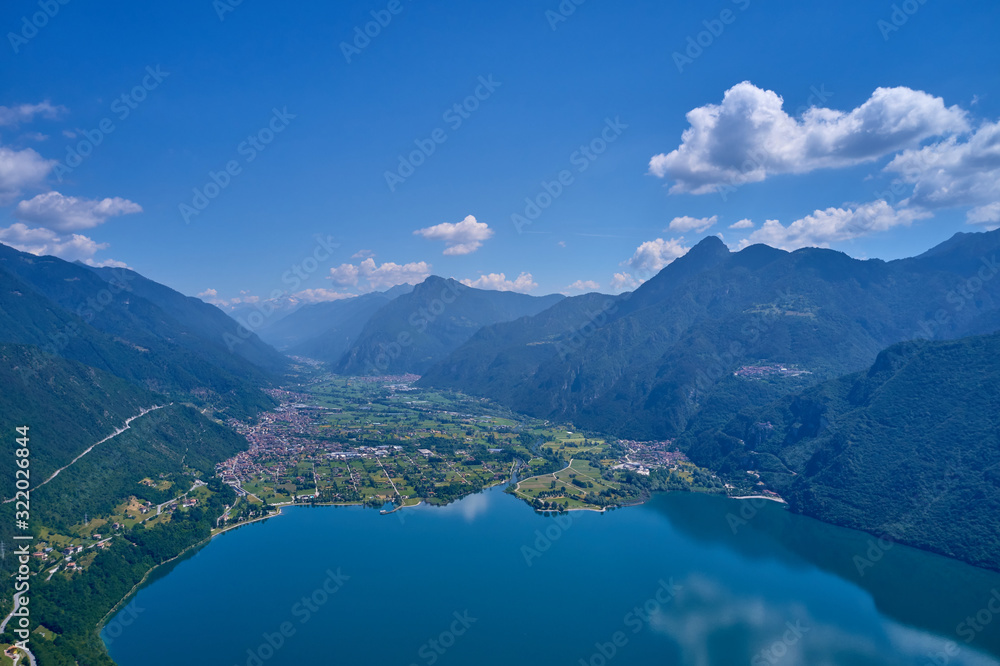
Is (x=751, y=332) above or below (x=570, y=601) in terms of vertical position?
above

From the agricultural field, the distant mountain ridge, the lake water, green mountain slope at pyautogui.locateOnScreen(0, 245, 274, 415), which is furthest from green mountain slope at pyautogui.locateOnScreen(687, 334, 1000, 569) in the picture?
green mountain slope at pyautogui.locateOnScreen(0, 245, 274, 415)

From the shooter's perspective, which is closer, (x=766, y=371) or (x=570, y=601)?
(x=570, y=601)

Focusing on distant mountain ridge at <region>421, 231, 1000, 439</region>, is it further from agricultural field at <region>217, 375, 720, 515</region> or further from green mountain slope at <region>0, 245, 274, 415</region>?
green mountain slope at <region>0, 245, 274, 415</region>

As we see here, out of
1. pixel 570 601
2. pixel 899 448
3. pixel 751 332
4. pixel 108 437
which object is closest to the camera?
pixel 570 601

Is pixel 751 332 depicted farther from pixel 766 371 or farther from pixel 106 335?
pixel 106 335

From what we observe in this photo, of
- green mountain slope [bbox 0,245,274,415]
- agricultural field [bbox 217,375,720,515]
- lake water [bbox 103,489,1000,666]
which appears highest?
green mountain slope [bbox 0,245,274,415]

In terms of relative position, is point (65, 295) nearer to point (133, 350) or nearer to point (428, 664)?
point (133, 350)

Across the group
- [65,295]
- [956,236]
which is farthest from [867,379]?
→ [65,295]

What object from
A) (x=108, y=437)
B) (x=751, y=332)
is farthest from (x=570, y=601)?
(x=751, y=332)
